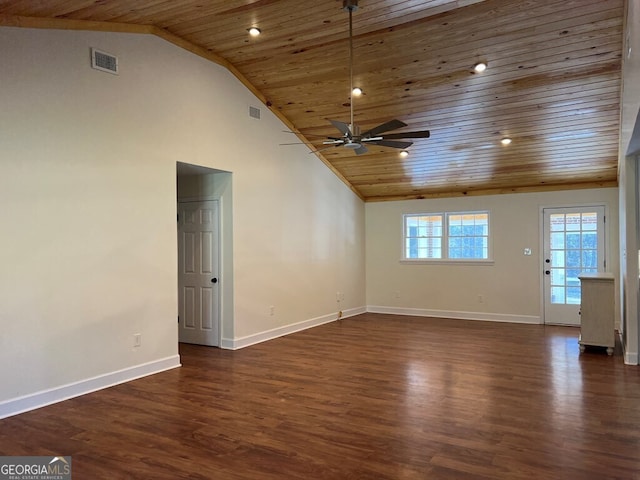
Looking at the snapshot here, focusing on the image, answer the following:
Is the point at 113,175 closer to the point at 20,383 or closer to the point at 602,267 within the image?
the point at 20,383

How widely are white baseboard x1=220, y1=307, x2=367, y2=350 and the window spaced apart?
178cm

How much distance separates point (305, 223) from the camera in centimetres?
709

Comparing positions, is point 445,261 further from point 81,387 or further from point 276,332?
point 81,387

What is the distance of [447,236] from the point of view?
8.41 m

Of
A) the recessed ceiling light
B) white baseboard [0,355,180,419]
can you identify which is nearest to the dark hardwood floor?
white baseboard [0,355,180,419]

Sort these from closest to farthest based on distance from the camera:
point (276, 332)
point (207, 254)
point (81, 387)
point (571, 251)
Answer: point (81, 387), point (207, 254), point (276, 332), point (571, 251)

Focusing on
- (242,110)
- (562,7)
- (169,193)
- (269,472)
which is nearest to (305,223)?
(242,110)

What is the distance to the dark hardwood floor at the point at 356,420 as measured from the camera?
8.72ft

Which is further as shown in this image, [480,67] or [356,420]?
[480,67]

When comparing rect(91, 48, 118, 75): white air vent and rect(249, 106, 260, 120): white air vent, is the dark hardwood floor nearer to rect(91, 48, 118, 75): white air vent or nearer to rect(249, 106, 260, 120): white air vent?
rect(91, 48, 118, 75): white air vent

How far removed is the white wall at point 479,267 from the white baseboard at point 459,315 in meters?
0.02

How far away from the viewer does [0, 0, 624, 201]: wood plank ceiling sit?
13.5ft

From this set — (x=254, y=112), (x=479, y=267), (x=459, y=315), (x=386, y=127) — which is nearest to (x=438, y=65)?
(x=386, y=127)

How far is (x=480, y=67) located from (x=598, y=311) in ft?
10.5
